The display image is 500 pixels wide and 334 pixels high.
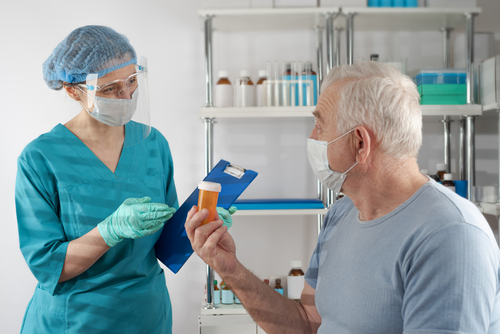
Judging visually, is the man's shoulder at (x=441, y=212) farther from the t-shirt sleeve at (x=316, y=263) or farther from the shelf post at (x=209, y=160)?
the shelf post at (x=209, y=160)

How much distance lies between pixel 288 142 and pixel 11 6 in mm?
1557

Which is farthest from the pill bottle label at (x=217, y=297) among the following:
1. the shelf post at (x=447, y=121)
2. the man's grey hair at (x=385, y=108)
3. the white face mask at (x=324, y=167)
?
the shelf post at (x=447, y=121)

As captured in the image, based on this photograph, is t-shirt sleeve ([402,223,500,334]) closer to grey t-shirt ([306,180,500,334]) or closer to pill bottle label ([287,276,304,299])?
grey t-shirt ([306,180,500,334])

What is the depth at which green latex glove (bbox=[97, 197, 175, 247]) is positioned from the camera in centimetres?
88

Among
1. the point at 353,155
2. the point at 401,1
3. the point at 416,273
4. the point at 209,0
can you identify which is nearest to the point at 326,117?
the point at 353,155

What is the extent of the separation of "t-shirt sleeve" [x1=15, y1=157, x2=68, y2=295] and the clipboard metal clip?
0.44m

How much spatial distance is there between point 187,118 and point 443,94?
3.95 feet

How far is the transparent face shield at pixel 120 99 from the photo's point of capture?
928 mm

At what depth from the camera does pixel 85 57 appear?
937 millimetres

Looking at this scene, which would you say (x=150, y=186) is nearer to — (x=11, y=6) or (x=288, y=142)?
(x=288, y=142)

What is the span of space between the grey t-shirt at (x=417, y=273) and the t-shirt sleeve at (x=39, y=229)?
64 cm

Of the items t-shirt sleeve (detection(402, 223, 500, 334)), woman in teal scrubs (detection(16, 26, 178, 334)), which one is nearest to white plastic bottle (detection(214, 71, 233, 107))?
woman in teal scrubs (detection(16, 26, 178, 334))

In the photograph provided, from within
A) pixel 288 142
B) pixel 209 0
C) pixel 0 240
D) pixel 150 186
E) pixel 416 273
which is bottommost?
pixel 0 240

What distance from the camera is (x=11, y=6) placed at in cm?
188
